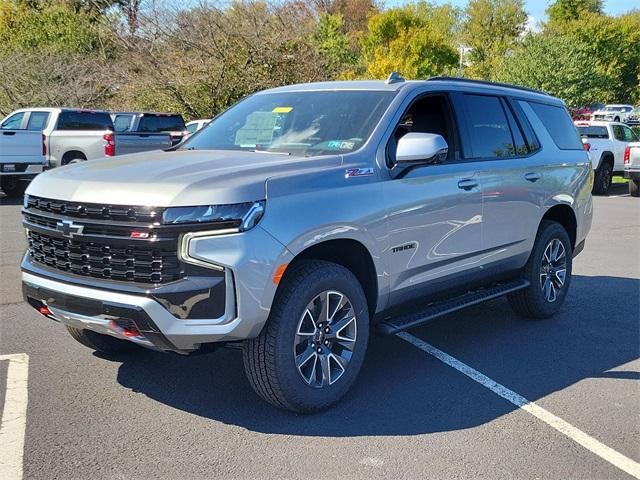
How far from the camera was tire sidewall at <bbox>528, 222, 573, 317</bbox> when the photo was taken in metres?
5.99

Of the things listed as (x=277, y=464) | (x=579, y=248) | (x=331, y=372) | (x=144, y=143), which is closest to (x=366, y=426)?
(x=331, y=372)

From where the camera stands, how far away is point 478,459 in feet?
11.7

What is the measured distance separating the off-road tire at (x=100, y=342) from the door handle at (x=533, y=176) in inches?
136

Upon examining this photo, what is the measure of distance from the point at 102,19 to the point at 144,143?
18.3 meters

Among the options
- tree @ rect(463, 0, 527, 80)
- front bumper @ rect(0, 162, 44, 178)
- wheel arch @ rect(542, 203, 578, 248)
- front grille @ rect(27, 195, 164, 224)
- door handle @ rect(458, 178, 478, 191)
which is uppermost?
tree @ rect(463, 0, 527, 80)

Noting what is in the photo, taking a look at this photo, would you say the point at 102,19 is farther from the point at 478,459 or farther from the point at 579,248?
the point at 478,459

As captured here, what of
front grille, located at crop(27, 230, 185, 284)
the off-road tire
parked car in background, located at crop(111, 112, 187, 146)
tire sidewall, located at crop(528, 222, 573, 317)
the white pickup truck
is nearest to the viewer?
front grille, located at crop(27, 230, 185, 284)

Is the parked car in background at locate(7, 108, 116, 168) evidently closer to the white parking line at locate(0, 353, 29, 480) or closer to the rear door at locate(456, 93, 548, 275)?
the white parking line at locate(0, 353, 29, 480)

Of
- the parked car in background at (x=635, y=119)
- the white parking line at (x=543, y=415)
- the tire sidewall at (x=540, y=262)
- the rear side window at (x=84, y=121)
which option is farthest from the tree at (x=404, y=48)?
the white parking line at (x=543, y=415)

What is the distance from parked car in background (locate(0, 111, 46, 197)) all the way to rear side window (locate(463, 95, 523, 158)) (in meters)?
11.6

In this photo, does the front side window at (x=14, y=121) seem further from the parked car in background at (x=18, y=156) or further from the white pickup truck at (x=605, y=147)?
the white pickup truck at (x=605, y=147)

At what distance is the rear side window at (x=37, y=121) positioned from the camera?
15.7 m

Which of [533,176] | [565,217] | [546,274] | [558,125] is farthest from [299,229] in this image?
[558,125]

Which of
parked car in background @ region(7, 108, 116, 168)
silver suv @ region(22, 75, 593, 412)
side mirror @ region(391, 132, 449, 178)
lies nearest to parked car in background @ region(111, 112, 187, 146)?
parked car in background @ region(7, 108, 116, 168)
